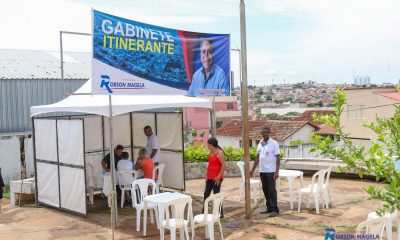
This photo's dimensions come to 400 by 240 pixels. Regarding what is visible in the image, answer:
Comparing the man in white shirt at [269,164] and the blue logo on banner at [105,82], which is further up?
the blue logo on banner at [105,82]

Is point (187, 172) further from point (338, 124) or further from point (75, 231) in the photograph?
point (338, 124)

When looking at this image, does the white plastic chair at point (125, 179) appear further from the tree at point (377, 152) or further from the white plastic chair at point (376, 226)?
the tree at point (377, 152)

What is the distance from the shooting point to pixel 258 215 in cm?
927

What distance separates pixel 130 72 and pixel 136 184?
2.11 m

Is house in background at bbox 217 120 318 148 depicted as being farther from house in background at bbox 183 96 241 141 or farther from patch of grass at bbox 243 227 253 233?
patch of grass at bbox 243 227 253 233

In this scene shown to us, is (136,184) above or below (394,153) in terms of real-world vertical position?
below

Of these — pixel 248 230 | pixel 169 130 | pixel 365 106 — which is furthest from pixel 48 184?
pixel 365 106

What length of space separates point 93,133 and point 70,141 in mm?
1995

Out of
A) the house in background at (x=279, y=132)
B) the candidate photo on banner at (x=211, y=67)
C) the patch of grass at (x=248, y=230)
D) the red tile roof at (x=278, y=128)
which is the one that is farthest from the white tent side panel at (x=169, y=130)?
the red tile roof at (x=278, y=128)

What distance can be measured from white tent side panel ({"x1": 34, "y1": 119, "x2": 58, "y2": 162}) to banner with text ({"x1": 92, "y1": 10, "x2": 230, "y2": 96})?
2821 mm

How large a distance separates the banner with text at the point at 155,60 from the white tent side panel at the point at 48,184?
323 cm

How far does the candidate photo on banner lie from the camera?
9375 mm

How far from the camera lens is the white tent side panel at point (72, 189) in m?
9.45

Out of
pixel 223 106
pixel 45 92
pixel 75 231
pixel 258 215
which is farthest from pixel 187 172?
pixel 223 106
